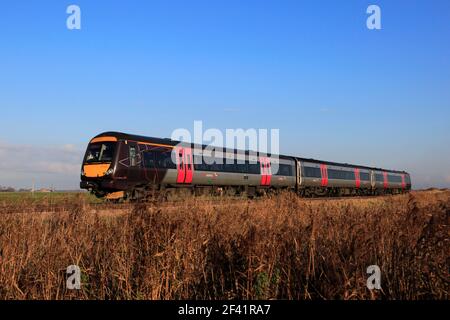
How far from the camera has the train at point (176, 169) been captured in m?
17.2

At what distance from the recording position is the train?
56.6 ft

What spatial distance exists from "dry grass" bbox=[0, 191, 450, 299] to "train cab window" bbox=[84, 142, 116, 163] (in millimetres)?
11023

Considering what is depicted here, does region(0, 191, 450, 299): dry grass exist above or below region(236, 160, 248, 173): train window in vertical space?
below

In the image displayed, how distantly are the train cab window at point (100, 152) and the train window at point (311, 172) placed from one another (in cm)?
1733

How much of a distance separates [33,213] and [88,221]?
4.60 ft

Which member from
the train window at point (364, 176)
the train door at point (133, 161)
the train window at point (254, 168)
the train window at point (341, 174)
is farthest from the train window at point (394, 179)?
the train door at point (133, 161)

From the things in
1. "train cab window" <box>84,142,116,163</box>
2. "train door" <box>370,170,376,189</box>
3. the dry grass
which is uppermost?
"train cab window" <box>84,142,116,163</box>

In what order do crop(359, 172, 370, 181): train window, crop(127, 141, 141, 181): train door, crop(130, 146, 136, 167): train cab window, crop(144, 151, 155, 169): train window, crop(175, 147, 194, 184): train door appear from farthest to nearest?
crop(359, 172, 370, 181): train window → crop(175, 147, 194, 184): train door → crop(144, 151, 155, 169): train window → crop(130, 146, 136, 167): train cab window → crop(127, 141, 141, 181): train door

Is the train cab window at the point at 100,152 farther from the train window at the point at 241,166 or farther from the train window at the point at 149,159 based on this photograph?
the train window at the point at 241,166

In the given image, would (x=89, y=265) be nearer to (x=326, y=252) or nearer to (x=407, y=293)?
(x=326, y=252)

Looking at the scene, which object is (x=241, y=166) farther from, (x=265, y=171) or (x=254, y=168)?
(x=265, y=171)

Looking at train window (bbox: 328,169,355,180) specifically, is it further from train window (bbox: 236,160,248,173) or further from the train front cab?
the train front cab

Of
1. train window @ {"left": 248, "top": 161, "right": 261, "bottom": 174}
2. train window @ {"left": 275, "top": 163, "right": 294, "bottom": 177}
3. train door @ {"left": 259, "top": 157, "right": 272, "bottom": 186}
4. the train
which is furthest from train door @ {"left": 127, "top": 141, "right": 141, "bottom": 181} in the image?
train window @ {"left": 275, "top": 163, "right": 294, "bottom": 177}
